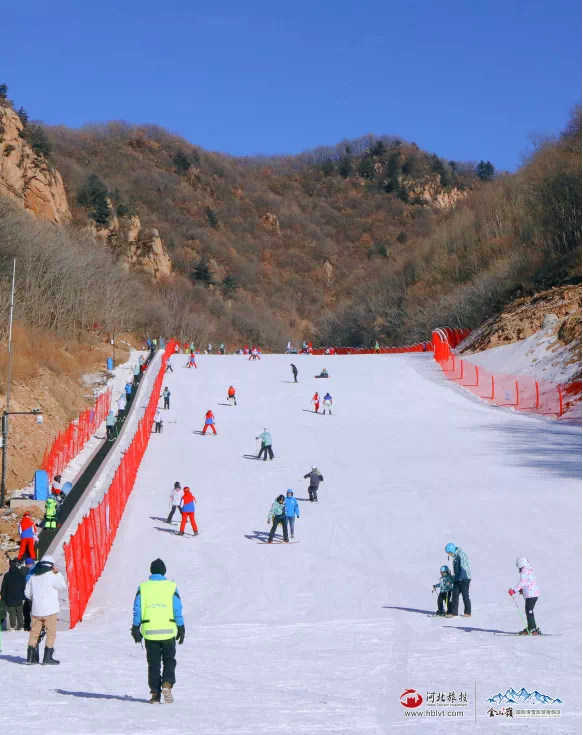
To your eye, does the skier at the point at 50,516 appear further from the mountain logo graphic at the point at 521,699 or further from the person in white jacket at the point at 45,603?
the mountain logo graphic at the point at 521,699

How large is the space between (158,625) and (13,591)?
6863 millimetres

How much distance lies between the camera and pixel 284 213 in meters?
187

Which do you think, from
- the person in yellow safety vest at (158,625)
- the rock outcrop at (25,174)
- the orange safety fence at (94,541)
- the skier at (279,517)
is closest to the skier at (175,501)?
the orange safety fence at (94,541)

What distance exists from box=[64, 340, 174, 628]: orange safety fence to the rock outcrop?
210 ft

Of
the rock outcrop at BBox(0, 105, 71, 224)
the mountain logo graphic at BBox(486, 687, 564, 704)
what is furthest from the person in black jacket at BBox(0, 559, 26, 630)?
the rock outcrop at BBox(0, 105, 71, 224)

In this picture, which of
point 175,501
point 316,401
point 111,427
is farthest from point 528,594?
point 316,401

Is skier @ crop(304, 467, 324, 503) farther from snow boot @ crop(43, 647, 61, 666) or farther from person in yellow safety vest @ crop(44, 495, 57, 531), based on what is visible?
snow boot @ crop(43, 647, 61, 666)

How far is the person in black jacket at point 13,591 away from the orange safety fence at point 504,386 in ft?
25.3

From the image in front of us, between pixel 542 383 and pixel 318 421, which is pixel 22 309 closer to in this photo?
pixel 318 421

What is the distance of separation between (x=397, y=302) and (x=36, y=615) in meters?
88.7

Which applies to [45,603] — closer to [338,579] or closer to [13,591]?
[13,591]

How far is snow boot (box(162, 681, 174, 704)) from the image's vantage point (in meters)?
8.70

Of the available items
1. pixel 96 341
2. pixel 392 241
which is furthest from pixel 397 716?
pixel 392 241

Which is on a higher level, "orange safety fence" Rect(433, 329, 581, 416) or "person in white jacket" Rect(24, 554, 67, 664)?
"orange safety fence" Rect(433, 329, 581, 416)
